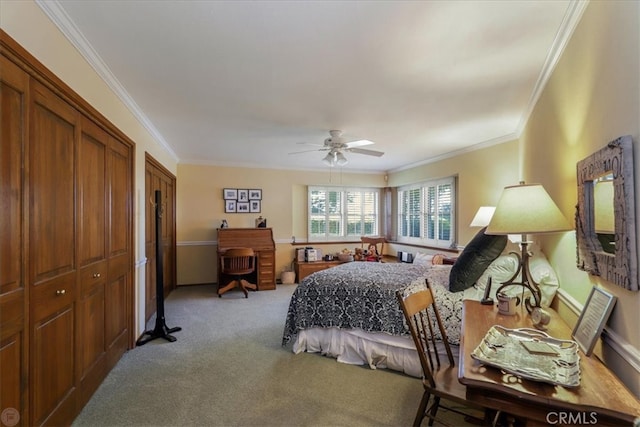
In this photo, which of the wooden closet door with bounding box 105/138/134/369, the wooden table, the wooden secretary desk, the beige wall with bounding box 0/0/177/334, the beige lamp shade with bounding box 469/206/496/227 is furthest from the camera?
the wooden secretary desk

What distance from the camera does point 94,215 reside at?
7.26ft

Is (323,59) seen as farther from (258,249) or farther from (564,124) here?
(258,249)

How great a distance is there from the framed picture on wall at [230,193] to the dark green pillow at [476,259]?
14.8 ft

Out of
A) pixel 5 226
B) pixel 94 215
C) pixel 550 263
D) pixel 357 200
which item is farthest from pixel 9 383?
pixel 357 200

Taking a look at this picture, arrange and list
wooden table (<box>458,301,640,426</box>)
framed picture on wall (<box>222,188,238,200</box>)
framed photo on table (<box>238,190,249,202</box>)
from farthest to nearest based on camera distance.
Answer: framed photo on table (<box>238,190,249,202</box>), framed picture on wall (<box>222,188,238,200</box>), wooden table (<box>458,301,640,426</box>)

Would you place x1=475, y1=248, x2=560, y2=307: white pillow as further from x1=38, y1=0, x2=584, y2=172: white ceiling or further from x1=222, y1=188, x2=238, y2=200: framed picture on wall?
x1=222, y1=188, x2=238, y2=200: framed picture on wall

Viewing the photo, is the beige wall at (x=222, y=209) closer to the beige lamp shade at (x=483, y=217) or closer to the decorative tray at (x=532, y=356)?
the beige lamp shade at (x=483, y=217)

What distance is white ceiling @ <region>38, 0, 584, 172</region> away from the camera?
5.29ft

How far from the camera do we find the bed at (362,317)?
2.54m

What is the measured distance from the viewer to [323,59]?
81.9 inches

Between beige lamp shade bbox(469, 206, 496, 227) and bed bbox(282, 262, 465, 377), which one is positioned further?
beige lamp shade bbox(469, 206, 496, 227)

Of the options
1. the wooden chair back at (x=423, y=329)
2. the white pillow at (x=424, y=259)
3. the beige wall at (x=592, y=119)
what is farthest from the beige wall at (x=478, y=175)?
the wooden chair back at (x=423, y=329)

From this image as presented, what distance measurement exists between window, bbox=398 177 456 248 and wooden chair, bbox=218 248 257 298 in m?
3.18

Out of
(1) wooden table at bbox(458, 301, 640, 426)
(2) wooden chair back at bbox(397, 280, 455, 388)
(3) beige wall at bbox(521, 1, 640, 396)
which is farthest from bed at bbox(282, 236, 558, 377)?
(1) wooden table at bbox(458, 301, 640, 426)
